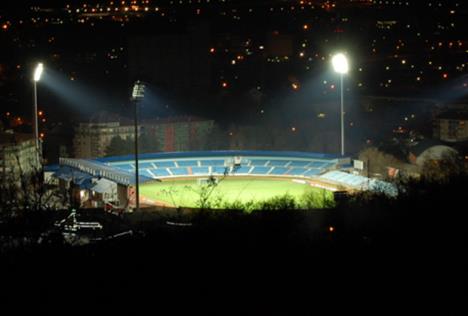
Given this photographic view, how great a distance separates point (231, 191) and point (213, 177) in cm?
92

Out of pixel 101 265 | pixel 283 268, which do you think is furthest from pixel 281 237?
pixel 101 265


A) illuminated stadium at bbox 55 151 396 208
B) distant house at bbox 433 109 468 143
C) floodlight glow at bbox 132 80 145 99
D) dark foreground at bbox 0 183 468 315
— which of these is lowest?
dark foreground at bbox 0 183 468 315

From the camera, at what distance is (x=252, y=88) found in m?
24.0

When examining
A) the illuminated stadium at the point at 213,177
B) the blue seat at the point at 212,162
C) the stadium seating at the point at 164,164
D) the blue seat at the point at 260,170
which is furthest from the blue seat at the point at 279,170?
the stadium seating at the point at 164,164

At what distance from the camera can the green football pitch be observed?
34.8 feet

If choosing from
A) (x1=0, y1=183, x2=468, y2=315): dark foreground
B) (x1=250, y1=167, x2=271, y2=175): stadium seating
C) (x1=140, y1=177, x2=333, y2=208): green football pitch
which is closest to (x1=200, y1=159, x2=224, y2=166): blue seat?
(x1=250, y1=167, x2=271, y2=175): stadium seating

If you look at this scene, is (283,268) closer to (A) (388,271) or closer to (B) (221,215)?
(A) (388,271)

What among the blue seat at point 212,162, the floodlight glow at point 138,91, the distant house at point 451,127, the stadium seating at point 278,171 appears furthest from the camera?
the distant house at point 451,127

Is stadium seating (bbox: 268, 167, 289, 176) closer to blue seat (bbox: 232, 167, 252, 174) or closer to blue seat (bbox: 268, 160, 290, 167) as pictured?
blue seat (bbox: 268, 160, 290, 167)

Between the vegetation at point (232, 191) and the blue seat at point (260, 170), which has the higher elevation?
the blue seat at point (260, 170)

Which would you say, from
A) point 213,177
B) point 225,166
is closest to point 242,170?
point 225,166

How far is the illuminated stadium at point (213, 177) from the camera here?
10.6 metres

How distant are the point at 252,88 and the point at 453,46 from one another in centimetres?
864

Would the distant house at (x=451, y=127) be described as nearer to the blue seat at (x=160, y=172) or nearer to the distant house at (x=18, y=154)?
the blue seat at (x=160, y=172)
